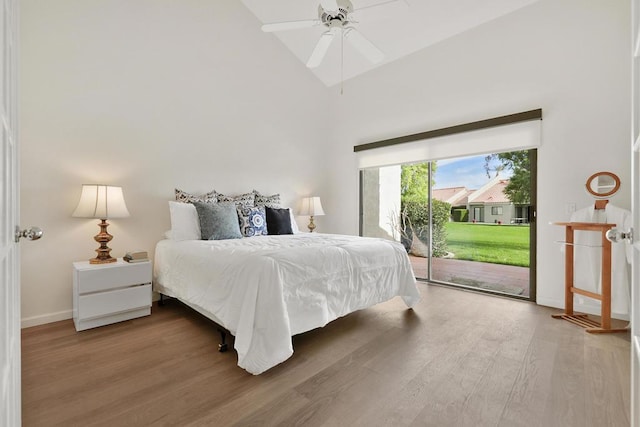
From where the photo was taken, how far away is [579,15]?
283cm

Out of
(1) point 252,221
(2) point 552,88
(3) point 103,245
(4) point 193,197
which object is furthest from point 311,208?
(2) point 552,88

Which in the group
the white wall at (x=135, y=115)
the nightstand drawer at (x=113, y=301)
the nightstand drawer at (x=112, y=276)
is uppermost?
the white wall at (x=135, y=115)

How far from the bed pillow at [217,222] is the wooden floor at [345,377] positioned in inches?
32.2

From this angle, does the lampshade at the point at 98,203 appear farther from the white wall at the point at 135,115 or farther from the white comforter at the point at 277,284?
the white comforter at the point at 277,284

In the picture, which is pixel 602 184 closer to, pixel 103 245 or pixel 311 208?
pixel 311 208

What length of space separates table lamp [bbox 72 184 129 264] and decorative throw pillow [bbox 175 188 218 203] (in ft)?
2.01

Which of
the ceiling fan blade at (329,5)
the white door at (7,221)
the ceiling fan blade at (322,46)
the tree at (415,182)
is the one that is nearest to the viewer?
the white door at (7,221)

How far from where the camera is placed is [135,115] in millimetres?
3051

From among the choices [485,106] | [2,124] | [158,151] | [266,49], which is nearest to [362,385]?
[2,124]

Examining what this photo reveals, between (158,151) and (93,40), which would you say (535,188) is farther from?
(93,40)

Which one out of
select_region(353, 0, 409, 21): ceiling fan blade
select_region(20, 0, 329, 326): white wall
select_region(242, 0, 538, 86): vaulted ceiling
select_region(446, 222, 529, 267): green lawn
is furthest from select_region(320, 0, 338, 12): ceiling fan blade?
select_region(446, 222, 529, 267): green lawn

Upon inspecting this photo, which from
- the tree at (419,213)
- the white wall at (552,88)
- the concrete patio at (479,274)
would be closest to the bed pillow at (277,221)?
the tree at (419,213)

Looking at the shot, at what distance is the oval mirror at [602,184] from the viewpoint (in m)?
2.57

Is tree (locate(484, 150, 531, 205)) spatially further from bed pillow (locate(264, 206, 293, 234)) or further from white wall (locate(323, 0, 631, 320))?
bed pillow (locate(264, 206, 293, 234))
